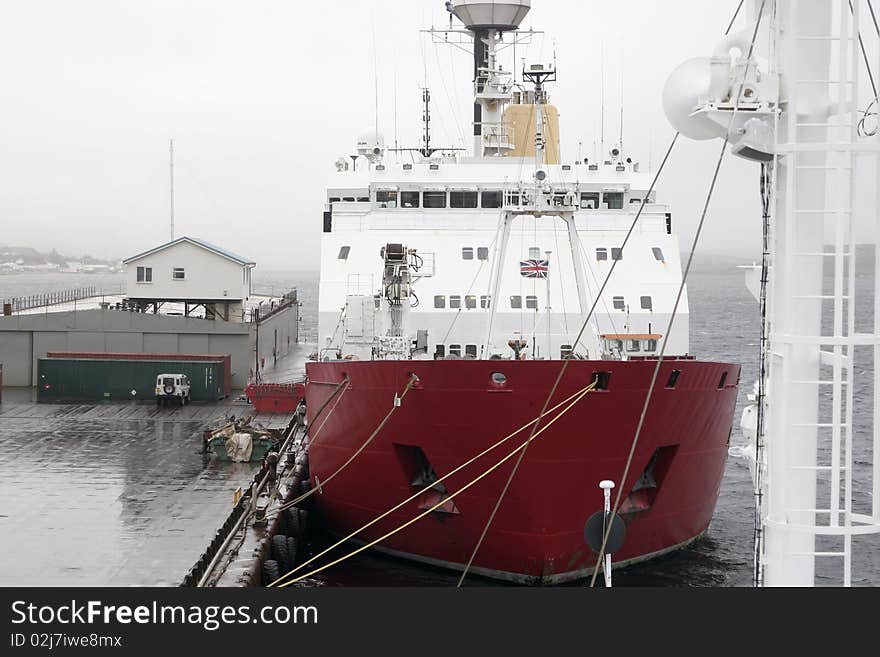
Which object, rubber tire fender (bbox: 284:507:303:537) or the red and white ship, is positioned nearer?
the red and white ship

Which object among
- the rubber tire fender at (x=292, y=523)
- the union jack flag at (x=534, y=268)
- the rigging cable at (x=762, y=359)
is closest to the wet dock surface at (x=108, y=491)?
the rubber tire fender at (x=292, y=523)

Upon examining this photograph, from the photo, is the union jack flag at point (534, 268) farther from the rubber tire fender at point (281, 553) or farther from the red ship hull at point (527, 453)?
the rubber tire fender at point (281, 553)

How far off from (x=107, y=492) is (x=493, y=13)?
15647 mm

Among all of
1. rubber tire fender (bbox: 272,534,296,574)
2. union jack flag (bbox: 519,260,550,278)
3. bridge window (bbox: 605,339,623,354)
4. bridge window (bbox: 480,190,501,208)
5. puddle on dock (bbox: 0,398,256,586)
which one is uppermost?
bridge window (bbox: 480,190,501,208)

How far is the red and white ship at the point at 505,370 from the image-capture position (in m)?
17.2

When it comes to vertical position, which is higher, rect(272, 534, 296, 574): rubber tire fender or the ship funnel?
the ship funnel

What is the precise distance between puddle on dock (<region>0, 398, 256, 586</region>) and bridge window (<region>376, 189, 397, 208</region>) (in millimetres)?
6411

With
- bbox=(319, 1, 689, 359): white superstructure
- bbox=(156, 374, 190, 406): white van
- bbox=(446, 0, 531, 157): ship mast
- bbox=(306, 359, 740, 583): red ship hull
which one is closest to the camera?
bbox=(306, 359, 740, 583): red ship hull

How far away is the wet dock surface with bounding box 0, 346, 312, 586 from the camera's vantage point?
17094 mm

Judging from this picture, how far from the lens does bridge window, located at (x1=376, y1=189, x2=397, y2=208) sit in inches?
1006

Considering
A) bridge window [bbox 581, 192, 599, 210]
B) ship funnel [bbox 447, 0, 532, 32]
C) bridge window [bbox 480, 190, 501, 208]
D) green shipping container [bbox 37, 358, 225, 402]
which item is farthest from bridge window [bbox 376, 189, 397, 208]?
green shipping container [bbox 37, 358, 225, 402]

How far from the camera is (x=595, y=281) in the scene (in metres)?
23.3

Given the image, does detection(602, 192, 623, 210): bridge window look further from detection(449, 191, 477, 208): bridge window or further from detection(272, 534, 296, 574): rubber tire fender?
detection(272, 534, 296, 574): rubber tire fender

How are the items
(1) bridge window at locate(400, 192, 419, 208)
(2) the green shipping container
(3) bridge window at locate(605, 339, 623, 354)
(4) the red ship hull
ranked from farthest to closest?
(2) the green shipping container, (1) bridge window at locate(400, 192, 419, 208), (3) bridge window at locate(605, 339, 623, 354), (4) the red ship hull
